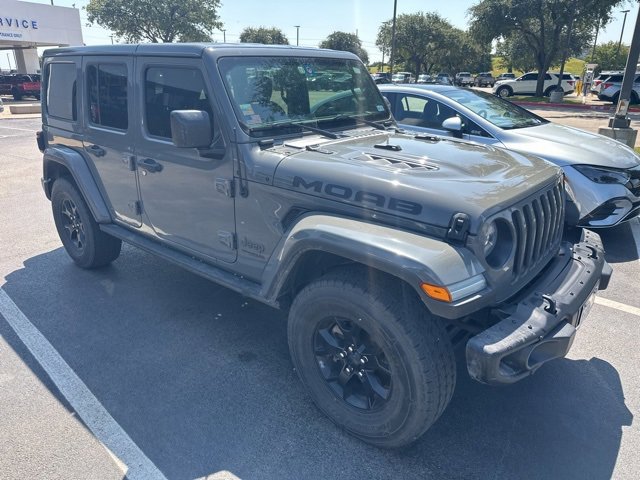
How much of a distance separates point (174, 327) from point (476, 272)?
250 centimetres

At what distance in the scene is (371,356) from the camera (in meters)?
2.52

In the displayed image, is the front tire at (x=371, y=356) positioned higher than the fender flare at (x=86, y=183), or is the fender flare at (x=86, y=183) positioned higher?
the fender flare at (x=86, y=183)

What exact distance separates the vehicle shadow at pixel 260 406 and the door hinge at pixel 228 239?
0.81 meters

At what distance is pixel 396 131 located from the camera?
148 inches

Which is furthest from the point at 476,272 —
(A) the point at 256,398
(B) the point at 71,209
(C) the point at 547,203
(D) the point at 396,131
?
(B) the point at 71,209

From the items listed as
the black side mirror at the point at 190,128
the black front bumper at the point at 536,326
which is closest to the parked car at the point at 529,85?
the black front bumper at the point at 536,326

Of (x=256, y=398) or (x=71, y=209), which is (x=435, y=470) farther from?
(x=71, y=209)

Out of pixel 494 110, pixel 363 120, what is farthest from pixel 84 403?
pixel 494 110

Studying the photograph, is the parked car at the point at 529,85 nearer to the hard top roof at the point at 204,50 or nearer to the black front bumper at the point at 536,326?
the hard top roof at the point at 204,50

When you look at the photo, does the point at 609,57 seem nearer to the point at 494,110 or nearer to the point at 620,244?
the point at 494,110

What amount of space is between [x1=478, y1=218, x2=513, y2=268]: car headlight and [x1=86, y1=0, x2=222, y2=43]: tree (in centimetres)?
4475

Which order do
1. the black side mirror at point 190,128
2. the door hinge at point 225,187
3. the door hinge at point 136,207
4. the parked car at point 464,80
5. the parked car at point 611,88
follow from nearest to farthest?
the black side mirror at point 190,128 < the door hinge at point 225,187 < the door hinge at point 136,207 < the parked car at point 611,88 < the parked car at point 464,80

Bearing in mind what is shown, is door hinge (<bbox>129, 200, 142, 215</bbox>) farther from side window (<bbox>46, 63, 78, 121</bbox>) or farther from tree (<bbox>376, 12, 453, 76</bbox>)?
tree (<bbox>376, 12, 453, 76</bbox>)

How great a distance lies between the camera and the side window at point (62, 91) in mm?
4315
